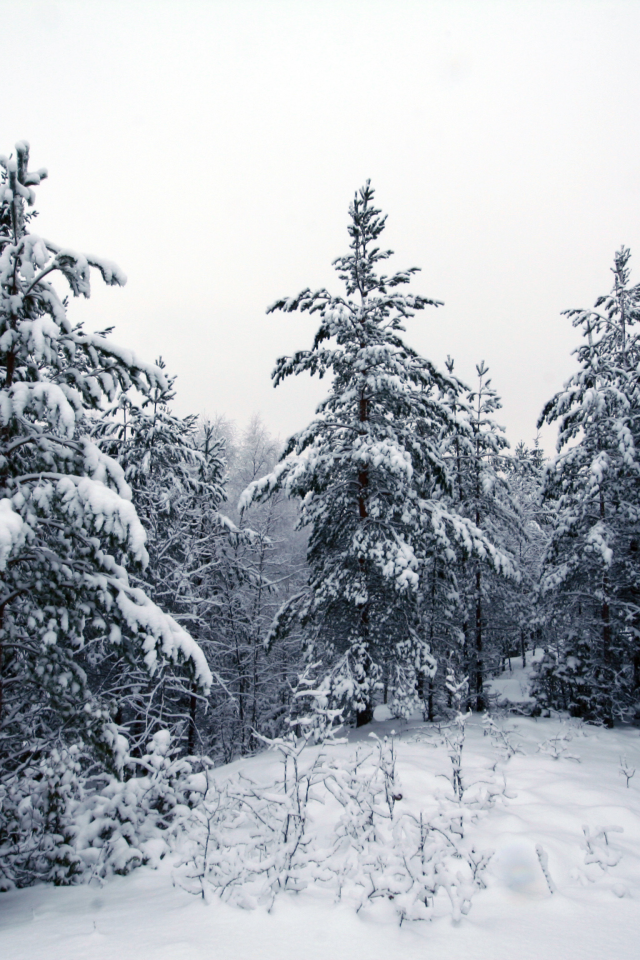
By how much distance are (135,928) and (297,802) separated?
139cm

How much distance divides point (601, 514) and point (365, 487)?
584 cm

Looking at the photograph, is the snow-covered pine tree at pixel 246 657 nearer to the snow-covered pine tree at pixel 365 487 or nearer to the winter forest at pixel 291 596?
the winter forest at pixel 291 596

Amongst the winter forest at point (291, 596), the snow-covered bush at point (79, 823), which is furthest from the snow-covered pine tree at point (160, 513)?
the snow-covered bush at point (79, 823)

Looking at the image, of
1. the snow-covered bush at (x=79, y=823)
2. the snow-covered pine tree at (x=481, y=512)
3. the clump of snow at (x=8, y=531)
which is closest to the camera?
the clump of snow at (x=8, y=531)

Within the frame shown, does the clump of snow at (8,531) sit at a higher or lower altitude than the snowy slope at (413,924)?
higher

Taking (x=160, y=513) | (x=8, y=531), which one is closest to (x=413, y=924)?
(x=8, y=531)

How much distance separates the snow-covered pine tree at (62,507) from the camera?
193 inches

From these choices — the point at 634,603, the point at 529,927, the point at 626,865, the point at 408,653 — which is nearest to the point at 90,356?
the point at 529,927

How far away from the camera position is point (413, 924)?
3543 mm

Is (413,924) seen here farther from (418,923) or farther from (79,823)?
(79,823)

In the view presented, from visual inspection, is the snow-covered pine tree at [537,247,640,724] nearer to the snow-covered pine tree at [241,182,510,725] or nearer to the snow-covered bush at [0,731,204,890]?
the snow-covered pine tree at [241,182,510,725]

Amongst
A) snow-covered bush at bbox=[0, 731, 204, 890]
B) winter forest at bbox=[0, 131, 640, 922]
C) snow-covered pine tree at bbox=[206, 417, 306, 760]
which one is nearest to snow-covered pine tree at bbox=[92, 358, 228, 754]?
winter forest at bbox=[0, 131, 640, 922]

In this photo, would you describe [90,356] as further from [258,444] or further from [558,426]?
[258,444]

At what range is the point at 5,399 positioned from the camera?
4945mm
